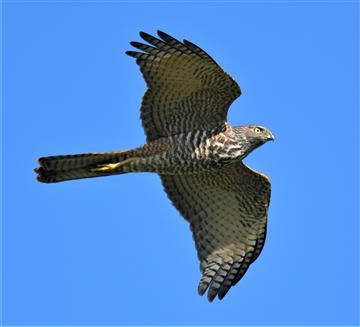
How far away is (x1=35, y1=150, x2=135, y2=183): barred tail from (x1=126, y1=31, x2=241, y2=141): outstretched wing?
61 centimetres

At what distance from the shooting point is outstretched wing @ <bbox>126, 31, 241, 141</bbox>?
15.1 meters

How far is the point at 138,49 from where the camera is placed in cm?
1524

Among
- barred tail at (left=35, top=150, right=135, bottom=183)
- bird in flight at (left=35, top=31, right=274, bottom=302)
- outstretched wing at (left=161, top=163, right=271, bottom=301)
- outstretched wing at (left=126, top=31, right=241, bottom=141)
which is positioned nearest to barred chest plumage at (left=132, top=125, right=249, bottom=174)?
bird in flight at (left=35, top=31, right=274, bottom=302)

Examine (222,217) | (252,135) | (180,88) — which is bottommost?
(222,217)

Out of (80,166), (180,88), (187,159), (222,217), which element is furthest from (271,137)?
(80,166)

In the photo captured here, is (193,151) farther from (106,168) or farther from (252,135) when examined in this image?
(106,168)

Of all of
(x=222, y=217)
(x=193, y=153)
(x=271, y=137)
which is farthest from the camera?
(x=222, y=217)

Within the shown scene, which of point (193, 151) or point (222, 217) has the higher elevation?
point (193, 151)

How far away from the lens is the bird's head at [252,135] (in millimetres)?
15609

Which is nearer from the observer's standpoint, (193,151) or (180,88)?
(180,88)

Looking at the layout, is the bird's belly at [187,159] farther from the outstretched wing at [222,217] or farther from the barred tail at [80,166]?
the outstretched wing at [222,217]

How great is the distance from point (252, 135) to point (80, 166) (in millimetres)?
2584

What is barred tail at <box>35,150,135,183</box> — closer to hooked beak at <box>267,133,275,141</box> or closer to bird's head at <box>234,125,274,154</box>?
bird's head at <box>234,125,274,154</box>

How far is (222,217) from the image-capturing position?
55.7ft
